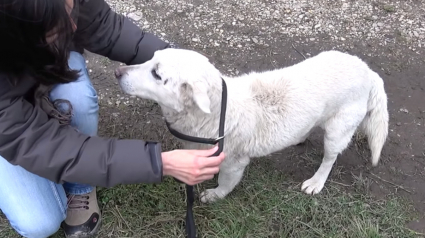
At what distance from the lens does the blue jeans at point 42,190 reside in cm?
224

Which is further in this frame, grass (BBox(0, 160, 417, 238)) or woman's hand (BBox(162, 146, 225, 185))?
grass (BBox(0, 160, 417, 238))

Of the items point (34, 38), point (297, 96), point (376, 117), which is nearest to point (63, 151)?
point (34, 38)

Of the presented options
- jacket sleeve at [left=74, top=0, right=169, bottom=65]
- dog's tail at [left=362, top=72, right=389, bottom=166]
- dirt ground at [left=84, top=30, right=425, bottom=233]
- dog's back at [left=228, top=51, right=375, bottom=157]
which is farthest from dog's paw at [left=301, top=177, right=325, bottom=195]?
jacket sleeve at [left=74, top=0, right=169, bottom=65]

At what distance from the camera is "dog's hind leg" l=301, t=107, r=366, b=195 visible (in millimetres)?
2621

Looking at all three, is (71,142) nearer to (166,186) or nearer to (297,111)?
(166,186)

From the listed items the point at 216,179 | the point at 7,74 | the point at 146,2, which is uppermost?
the point at 7,74

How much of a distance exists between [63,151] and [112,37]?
0.89m

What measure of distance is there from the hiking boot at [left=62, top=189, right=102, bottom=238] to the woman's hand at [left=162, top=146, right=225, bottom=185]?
35.9 inches

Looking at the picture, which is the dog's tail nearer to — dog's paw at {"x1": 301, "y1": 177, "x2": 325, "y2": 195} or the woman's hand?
dog's paw at {"x1": 301, "y1": 177, "x2": 325, "y2": 195}

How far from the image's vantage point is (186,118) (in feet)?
7.75

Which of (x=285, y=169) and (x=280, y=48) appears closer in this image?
(x=285, y=169)

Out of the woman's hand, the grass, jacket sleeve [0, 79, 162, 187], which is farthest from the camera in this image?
the grass

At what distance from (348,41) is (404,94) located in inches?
28.4

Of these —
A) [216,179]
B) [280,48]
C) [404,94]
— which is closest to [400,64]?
[404,94]
